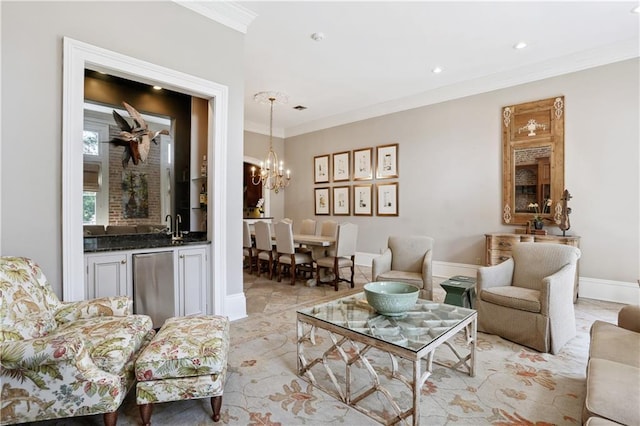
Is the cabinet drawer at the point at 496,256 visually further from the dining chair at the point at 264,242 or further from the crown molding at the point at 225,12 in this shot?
the crown molding at the point at 225,12

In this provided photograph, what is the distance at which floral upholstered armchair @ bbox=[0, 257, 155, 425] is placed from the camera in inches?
58.1

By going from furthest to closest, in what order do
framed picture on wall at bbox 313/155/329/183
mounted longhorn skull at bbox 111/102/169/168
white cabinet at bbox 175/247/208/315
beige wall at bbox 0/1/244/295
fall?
framed picture on wall at bbox 313/155/329/183
mounted longhorn skull at bbox 111/102/169/168
white cabinet at bbox 175/247/208/315
beige wall at bbox 0/1/244/295

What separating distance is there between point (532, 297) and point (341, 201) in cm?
473

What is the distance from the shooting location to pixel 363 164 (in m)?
6.78

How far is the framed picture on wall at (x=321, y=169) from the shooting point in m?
7.45

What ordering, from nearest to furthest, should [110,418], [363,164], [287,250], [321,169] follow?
[110,418]
[287,250]
[363,164]
[321,169]

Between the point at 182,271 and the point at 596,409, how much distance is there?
3120 mm

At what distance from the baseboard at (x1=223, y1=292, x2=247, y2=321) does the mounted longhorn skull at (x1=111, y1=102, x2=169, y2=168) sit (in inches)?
77.4

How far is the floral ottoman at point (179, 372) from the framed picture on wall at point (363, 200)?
16.9 feet

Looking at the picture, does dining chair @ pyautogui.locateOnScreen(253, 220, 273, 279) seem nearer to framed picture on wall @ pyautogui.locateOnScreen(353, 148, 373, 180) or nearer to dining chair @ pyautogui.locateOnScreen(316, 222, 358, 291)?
dining chair @ pyautogui.locateOnScreen(316, 222, 358, 291)

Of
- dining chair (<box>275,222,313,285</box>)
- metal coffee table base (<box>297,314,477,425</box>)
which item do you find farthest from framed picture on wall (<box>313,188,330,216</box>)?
metal coffee table base (<box>297,314,477,425</box>)

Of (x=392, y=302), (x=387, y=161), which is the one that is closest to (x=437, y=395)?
(x=392, y=302)

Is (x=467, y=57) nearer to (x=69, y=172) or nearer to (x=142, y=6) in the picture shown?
(x=142, y=6)

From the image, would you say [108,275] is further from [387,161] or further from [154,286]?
[387,161]
